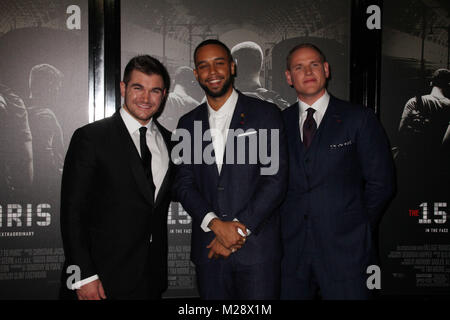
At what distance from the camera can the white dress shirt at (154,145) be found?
7.28ft

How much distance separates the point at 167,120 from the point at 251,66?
972mm

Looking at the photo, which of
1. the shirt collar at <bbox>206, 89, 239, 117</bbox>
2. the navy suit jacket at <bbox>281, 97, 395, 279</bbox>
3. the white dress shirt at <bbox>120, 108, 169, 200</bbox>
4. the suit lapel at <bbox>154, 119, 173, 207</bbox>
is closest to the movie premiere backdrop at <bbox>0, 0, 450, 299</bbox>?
the suit lapel at <bbox>154, 119, 173, 207</bbox>

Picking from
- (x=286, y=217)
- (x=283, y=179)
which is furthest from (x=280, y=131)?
(x=286, y=217)

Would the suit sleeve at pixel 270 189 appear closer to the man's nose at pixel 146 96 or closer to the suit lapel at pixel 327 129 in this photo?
the suit lapel at pixel 327 129

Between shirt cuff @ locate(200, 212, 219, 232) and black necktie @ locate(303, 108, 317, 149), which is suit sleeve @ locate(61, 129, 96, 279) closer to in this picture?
shirt cuff @ locate(200, 212, 219, 232)

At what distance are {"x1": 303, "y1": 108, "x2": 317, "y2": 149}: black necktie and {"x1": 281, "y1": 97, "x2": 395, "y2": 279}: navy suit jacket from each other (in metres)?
0.05

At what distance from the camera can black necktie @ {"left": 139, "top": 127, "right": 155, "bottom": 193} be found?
2131 millimetres

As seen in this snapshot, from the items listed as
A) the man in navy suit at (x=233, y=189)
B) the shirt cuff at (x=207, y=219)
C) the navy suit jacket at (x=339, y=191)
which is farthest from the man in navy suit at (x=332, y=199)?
the shirt cuff at (x=207, y=219)

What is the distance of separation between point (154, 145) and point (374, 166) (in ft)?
5.13

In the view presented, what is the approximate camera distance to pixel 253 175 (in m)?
2.12

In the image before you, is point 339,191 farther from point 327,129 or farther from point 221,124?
point 221,124

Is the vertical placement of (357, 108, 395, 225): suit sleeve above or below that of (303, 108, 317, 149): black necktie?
below

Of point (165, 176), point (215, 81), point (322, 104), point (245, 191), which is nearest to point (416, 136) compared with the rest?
point (322, 104)

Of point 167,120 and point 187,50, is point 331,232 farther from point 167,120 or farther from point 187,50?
point 187,50
